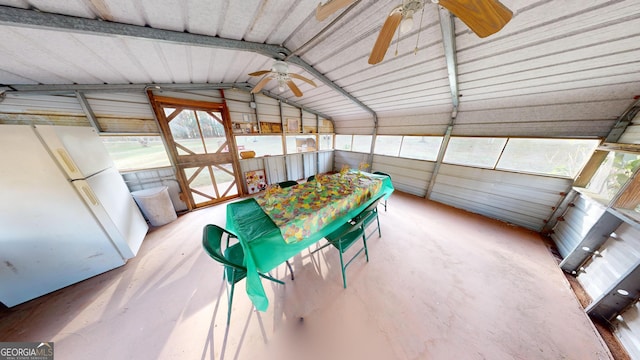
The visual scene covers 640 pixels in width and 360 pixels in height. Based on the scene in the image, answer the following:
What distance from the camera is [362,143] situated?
5.07m

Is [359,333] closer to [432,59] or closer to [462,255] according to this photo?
[462,255]

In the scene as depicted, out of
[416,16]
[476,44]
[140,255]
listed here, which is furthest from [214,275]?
[476,44]

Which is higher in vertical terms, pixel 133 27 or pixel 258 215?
pixel 133 27

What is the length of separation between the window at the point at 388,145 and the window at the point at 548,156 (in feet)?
6.46

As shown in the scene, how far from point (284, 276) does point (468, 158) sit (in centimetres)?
431

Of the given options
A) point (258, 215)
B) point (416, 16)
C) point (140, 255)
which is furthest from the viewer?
point (140, 255)

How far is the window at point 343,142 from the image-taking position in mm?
5421

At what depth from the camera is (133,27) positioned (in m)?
1.38

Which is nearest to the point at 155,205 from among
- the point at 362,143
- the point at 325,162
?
the point at 325,162

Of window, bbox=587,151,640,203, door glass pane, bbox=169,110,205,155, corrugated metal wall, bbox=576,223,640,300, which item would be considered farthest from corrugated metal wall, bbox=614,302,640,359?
door glass pane, bbox=169,110,205,155

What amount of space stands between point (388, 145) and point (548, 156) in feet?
8.99

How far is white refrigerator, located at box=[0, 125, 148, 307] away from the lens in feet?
4.70
